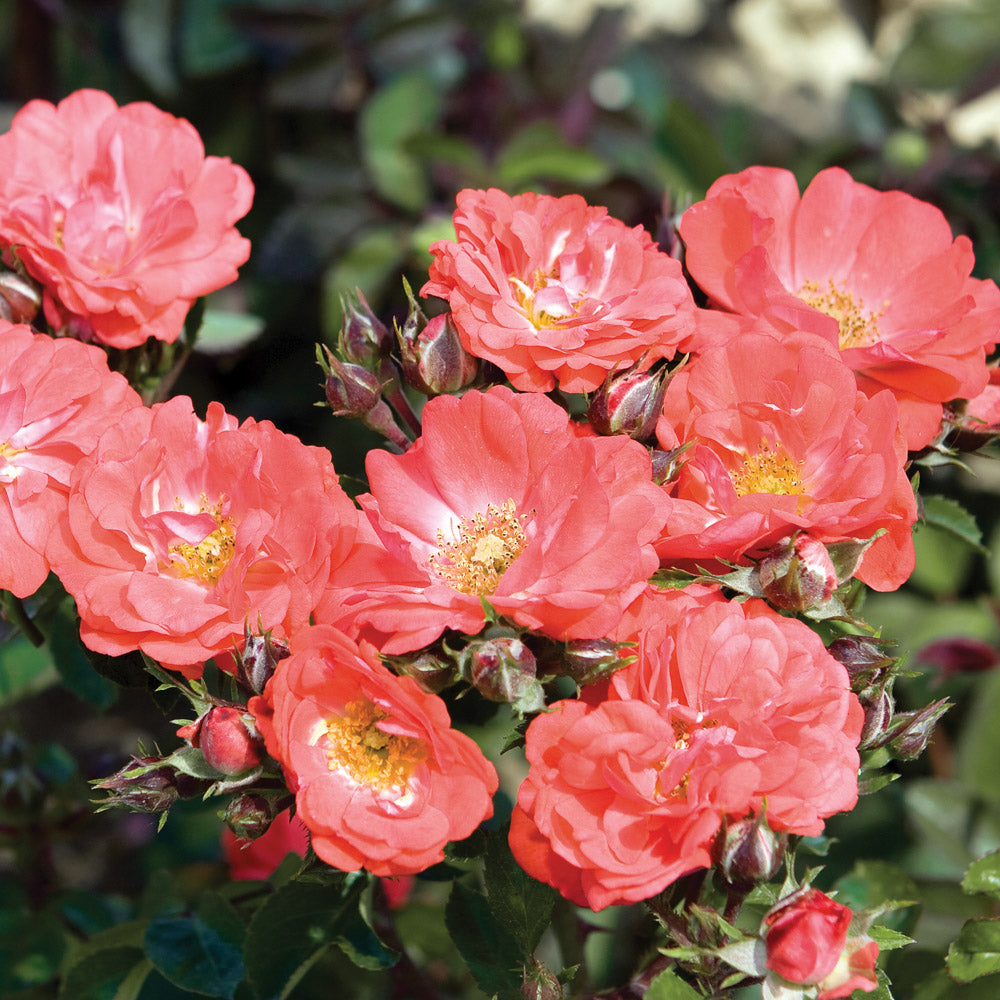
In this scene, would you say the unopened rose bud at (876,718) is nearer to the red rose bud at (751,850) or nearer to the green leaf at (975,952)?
the red rose bud at (751,850)

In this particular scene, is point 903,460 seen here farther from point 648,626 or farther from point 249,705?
point 249,705

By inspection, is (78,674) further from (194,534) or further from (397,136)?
(397,136)

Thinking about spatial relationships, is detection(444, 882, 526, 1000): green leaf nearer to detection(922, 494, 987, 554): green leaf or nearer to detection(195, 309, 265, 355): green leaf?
detection(922, 494, 987, 554): green leaf

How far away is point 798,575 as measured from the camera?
4.28ft

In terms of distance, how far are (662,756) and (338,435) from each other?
5.80 feet

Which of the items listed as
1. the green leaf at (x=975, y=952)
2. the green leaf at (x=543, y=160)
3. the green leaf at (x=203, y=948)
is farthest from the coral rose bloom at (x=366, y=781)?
the green leaf at (x=543, y=160)

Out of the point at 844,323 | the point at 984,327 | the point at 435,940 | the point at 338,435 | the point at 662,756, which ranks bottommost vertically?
the point at 435,940

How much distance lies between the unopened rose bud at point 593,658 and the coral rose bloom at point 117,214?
2.52ft

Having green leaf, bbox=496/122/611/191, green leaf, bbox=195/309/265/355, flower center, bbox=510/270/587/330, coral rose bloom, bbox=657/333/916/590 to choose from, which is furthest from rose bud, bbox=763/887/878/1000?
green leaf, bbox=496/122/611/191

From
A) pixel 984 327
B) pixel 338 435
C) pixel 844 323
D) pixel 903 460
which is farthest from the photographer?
pixel 338 435

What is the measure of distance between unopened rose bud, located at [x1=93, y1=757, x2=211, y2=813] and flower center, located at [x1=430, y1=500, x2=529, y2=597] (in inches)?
15.1

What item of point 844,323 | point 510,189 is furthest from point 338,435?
point 844,323

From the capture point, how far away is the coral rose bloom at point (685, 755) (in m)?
1.19

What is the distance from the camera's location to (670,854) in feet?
3.94
